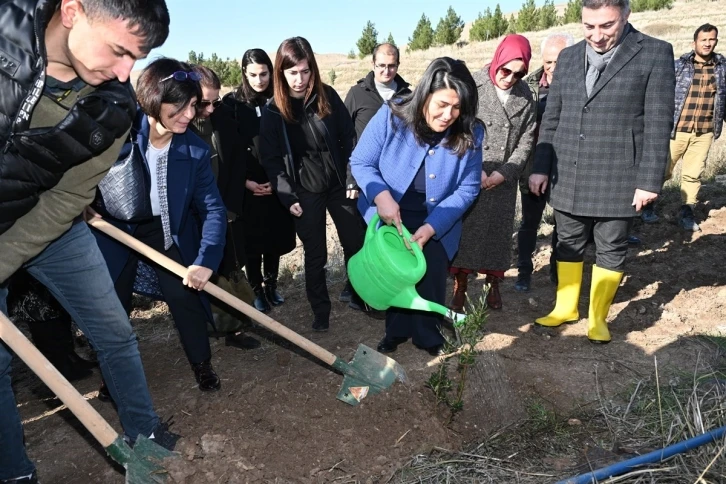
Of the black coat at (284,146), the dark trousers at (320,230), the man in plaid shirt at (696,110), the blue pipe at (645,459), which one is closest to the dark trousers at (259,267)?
the dark trousers at (320,230)

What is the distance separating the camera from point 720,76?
5.86 m

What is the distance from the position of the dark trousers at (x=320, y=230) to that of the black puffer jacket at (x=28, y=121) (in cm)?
179

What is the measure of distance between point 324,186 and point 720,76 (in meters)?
4.47

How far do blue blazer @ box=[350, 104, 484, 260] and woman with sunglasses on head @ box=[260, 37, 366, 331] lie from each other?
0.57 m

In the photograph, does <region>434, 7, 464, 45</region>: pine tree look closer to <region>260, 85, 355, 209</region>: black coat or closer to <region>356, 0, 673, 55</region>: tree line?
<region>356, 0, 673, 55</region>: tree line

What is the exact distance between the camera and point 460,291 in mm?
4129

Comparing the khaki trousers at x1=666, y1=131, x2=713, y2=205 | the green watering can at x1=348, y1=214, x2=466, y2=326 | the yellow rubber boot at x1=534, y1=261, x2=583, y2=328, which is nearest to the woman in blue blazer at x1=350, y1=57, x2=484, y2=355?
the green watering can at x1=348, y1=214, x2=466, y2=326

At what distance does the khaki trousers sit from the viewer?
574 centimetres

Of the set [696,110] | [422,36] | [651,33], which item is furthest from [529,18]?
[696,110]

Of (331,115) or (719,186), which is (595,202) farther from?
(719,186)

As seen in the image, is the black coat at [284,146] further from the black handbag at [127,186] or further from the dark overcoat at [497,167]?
the black handbag at [127,186]

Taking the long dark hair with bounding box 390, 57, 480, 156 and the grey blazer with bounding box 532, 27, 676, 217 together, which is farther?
the grey blazer with bounding box 532, 27, 676, 217

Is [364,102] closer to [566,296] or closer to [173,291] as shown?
[566,296]

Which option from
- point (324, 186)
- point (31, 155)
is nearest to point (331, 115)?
point (324, 186)
